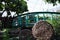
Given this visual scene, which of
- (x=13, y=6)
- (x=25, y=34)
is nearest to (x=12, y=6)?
(x=13, y=6)

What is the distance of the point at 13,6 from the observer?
10242mm

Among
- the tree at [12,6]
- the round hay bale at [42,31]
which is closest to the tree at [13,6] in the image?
the tree at [12,6]

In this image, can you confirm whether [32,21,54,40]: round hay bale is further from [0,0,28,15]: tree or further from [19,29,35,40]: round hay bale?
[0,0,28,15]: tree

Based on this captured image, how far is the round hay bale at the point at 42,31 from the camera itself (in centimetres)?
448

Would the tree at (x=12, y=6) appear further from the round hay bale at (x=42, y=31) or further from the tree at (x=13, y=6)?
the round hay bale at (x=42, y=31)

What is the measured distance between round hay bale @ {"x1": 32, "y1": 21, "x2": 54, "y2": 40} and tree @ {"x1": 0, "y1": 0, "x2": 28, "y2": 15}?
540 cm

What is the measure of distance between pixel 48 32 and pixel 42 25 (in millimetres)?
171

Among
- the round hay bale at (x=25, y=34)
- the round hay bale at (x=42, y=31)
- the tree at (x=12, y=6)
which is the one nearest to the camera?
the round hay bale at (x=42, y=31)

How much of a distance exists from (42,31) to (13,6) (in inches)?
232

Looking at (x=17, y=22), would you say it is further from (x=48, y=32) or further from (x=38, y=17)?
(x=48, y=32)

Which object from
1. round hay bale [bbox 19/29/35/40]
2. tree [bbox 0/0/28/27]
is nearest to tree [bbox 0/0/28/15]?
tree [bbox 0/0/28/27]

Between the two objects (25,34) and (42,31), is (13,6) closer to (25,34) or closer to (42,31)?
(25,34)

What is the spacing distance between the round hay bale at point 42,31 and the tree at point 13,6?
212 inches

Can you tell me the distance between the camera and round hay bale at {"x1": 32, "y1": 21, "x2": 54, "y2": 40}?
448cm
